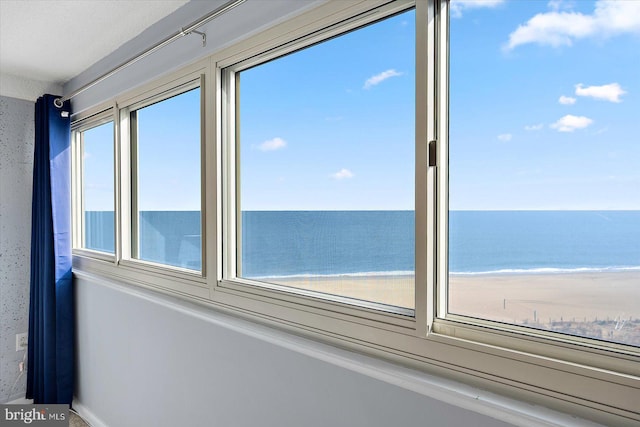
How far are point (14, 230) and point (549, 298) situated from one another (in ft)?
11.4

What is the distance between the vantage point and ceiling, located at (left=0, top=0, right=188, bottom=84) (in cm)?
208

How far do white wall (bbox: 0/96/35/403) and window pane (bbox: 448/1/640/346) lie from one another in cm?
320

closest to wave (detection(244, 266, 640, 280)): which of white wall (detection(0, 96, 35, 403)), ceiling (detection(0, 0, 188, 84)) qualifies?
ceiling (detection(0, 0, 188, 84))

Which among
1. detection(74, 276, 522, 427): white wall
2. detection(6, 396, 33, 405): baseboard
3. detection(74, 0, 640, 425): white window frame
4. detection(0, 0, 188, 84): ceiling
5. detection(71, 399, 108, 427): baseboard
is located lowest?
detection(6, 396, 33, 405): baseboard

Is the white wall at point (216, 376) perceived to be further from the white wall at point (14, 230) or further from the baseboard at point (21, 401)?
the white wall at point (14, 230)

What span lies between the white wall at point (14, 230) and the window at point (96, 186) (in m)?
0.34

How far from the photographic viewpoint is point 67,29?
2357 mm

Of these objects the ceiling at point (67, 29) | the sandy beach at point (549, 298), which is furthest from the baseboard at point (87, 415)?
the sandy beach at point (549, 298)

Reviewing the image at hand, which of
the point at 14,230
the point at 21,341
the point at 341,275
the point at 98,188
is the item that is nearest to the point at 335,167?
the point at 341,275

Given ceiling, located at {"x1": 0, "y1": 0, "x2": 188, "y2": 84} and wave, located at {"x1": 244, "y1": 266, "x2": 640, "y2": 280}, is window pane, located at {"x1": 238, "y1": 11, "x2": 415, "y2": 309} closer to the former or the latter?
wave, located at {"x1": 244, "y1": 266, "x2": 640, "y2": 280}

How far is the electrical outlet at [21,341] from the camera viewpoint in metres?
3.25

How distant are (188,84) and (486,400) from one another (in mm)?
1859

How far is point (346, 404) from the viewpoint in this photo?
4.38ft

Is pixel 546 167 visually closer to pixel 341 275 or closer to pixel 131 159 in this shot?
pixel 341 275
